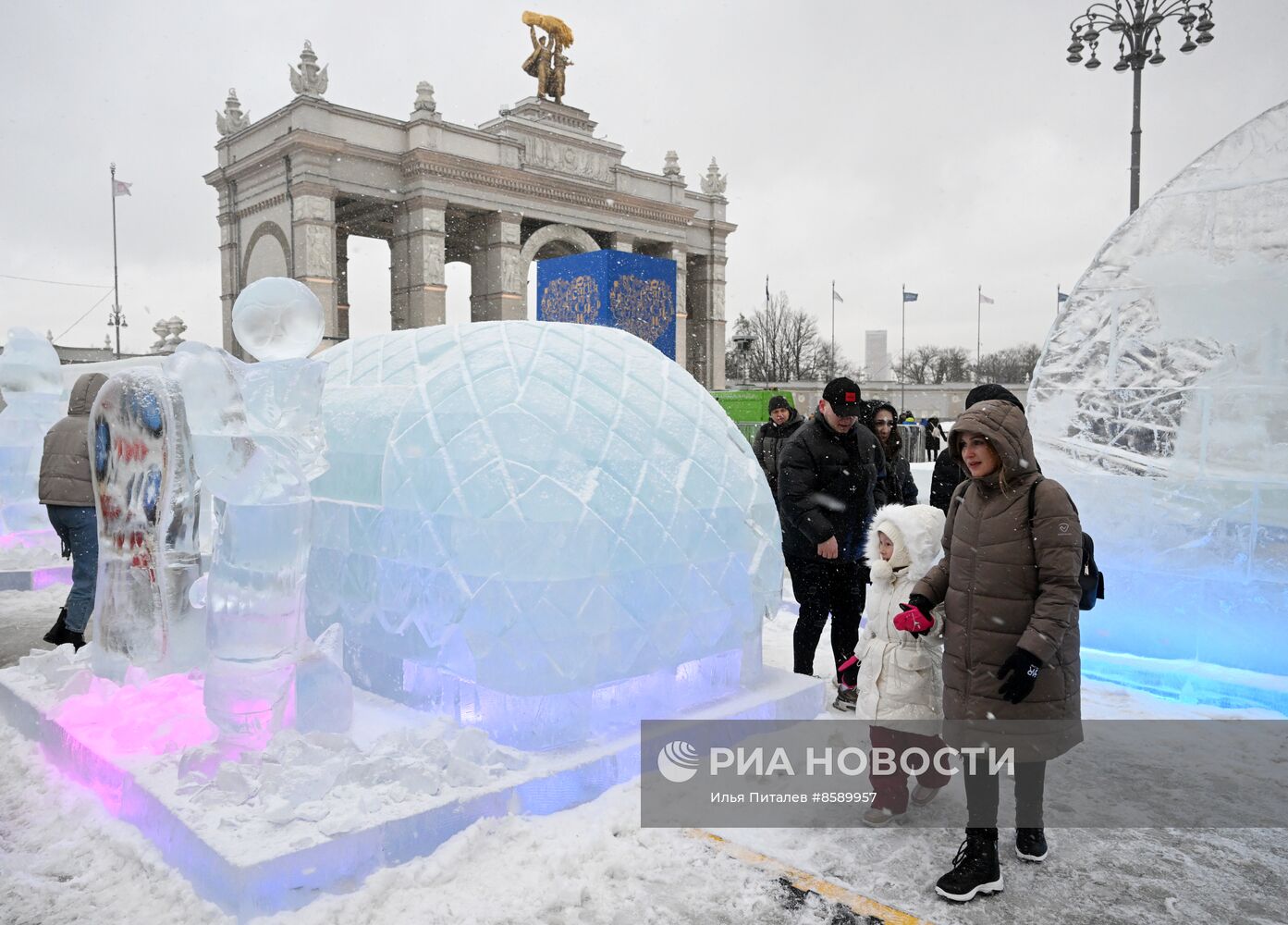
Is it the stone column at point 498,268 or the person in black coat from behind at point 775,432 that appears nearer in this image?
the person in black coat from behind at point 775,432

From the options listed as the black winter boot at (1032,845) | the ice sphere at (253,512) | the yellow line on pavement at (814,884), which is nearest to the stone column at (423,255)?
the ice sphere at (253,512)

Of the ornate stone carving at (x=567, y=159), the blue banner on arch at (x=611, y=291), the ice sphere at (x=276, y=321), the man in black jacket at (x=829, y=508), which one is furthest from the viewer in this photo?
the ornate stone carving at (x=567, y=159)

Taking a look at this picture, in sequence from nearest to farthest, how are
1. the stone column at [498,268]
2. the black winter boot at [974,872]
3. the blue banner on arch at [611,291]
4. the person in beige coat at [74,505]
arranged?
the black winter boot at [974,872]
the person in beige coat at [74,505]
the blue banner on arch at [611,291]
the stone column at [498,268]

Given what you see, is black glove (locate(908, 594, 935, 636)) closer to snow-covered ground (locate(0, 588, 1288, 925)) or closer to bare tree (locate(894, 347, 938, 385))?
snow-covered ground (locate(0, 588, 1288, 925))

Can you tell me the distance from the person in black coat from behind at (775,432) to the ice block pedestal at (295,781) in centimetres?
372

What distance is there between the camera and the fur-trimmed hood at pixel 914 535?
4.00 meters

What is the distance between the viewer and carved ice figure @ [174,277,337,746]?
3861 mm

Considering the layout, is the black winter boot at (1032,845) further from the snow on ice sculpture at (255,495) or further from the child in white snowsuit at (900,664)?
the snow on ice sculpture at (255,495)

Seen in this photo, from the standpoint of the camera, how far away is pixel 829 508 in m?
5.51

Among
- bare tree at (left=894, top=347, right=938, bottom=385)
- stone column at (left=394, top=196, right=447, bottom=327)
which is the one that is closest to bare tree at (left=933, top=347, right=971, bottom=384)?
bare tree at (left=894, top=347, right=938, bottom=385)

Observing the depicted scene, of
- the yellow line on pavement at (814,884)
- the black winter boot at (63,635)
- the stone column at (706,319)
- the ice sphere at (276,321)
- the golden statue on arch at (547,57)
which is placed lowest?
the yellow line on pavement at (814,884)

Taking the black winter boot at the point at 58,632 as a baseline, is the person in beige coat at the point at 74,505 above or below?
above

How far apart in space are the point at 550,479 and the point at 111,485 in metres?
2.31

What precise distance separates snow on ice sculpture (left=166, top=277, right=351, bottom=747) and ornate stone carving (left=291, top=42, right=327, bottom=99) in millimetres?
26875
